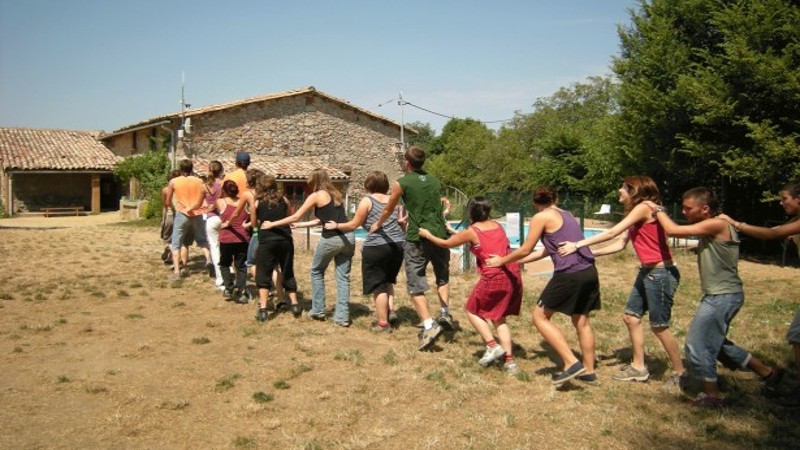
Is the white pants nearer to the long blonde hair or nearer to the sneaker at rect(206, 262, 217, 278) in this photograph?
the sneaker at rect(206, 262, 217, 278)

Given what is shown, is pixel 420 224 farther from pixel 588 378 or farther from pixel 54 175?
pixel 54 175

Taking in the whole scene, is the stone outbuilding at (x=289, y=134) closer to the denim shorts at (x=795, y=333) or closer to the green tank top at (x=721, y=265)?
the green tank top at (x=721, y=265)

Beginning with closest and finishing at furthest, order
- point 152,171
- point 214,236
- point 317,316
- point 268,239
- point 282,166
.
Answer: point 268,239
point 317,316
point 214,236
point 282,166
point 152,171

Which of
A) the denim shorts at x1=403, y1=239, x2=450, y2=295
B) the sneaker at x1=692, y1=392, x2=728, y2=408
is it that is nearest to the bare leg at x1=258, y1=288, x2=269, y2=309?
the denim shorts at x1=403, y1=239, x2=450, y2=295

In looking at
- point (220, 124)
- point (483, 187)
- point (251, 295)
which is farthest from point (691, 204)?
point (483, 187)

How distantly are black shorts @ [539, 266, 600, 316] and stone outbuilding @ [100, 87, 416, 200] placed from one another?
19.4 meters

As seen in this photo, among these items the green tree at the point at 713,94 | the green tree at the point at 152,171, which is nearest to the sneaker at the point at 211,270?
the green tree at the point at 713,94

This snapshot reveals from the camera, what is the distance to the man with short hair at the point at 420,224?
591 cm

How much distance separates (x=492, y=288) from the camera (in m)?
5.11

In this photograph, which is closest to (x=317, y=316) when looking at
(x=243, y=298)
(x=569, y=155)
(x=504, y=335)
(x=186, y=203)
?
(x=243, y=298)

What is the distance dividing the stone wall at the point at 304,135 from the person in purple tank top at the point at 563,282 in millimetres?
20523

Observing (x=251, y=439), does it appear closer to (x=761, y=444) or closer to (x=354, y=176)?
(x=761, y=444)

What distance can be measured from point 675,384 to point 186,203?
23.2 feet

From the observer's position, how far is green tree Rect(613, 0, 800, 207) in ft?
41.4
